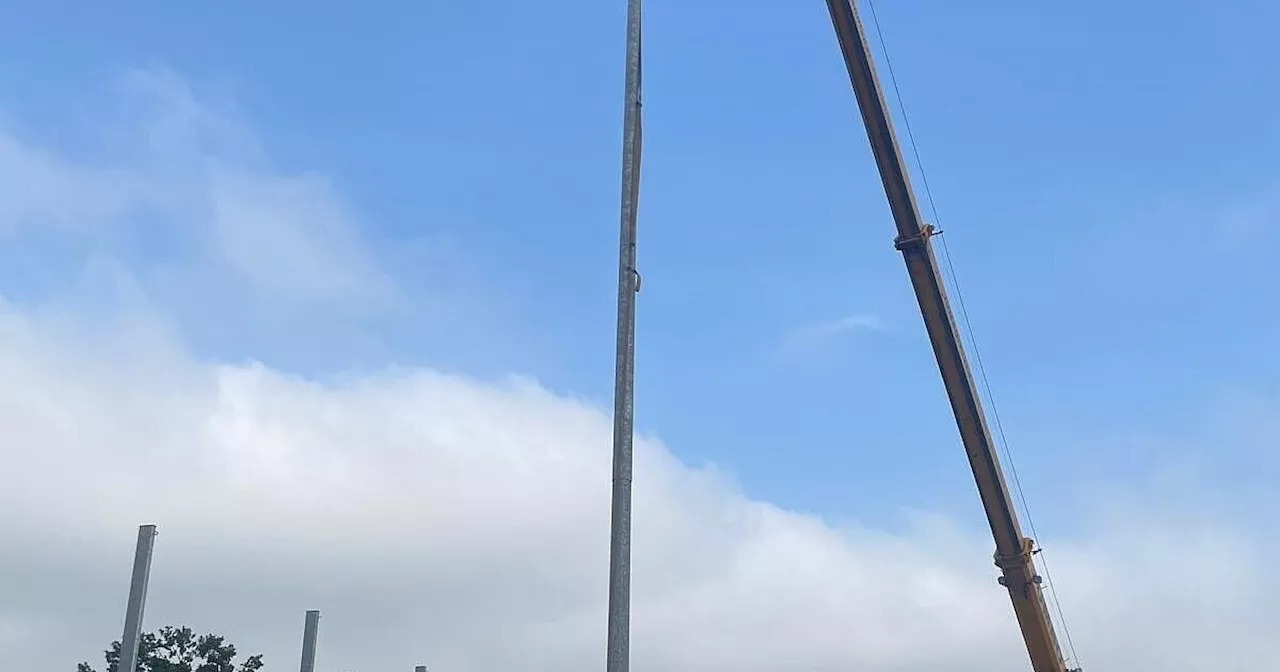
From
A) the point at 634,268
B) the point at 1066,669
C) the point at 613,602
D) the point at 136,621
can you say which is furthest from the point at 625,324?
the point at 1066,669

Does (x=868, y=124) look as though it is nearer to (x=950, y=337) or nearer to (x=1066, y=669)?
(x=950, y=337)

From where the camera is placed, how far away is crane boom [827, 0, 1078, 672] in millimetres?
22297

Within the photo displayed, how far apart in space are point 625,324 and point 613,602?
2.31 m

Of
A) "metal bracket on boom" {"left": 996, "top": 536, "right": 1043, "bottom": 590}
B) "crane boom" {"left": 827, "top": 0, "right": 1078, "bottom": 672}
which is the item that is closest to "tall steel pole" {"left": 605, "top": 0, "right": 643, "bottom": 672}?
"crane boom" {"left": 827, "top": 0, "right": 1078, "bottom": 672}

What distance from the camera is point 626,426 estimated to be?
972 cm

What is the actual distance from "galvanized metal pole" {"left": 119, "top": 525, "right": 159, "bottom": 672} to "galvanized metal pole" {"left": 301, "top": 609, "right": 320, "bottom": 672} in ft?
38.5

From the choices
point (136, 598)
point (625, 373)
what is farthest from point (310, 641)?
point (625, 373)

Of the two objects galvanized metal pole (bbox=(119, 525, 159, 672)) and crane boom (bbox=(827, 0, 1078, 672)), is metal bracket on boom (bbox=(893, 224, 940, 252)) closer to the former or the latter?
crane boom (bbox=(827, 0, 1078, 672))

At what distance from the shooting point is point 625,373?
10.0 metres

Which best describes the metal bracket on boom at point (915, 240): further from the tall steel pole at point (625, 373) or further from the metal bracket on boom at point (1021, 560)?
the tall steel pole at point (625, 373)

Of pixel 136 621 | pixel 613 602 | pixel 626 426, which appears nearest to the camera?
pixel 613 602

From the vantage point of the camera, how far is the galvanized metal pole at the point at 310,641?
33125 millimetres

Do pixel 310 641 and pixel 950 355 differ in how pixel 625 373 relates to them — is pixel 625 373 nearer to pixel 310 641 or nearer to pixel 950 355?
pixel 950 355

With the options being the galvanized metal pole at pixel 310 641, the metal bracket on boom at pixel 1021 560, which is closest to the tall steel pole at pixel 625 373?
the metal bracket on boom at pixel 1021 560
